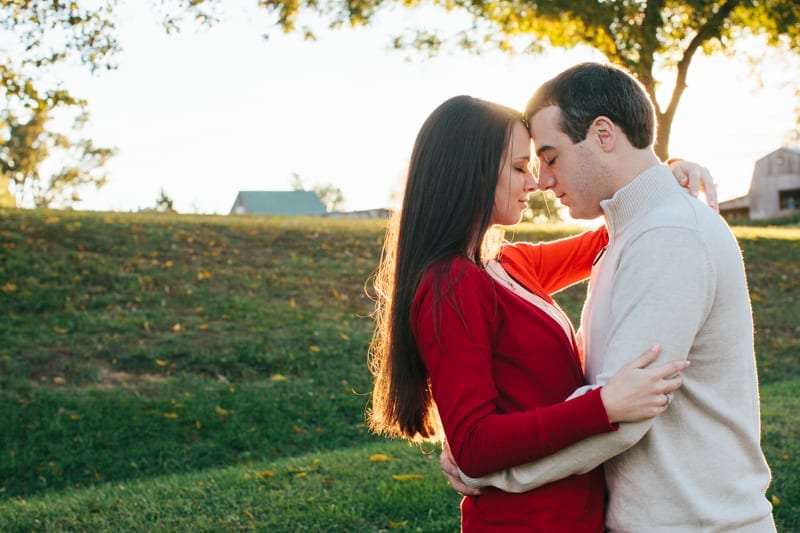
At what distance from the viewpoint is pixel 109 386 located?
30.4ft

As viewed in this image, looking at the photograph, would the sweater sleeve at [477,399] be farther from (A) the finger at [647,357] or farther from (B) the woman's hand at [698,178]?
(B) the woman's hand at [698,178]

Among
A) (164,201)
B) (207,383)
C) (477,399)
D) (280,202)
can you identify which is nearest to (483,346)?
(477,399)

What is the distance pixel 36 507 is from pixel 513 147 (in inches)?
187

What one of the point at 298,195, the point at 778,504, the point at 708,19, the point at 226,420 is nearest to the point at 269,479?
the point at 226,420

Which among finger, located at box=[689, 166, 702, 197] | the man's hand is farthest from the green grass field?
finger, located at box=[689, 166, 702, 197]

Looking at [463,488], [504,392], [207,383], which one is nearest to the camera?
[504,392]

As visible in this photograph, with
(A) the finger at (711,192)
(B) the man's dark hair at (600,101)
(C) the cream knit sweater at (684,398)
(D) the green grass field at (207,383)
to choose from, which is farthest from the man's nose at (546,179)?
(D) the green grass field at (207,383)

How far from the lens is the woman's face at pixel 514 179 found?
8.79 feet

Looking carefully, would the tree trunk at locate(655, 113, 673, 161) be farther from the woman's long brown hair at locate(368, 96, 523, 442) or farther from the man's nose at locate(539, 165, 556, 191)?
the woman's long brown hair at locate(368, 96, 523, 442)

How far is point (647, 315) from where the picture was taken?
227 centimetres

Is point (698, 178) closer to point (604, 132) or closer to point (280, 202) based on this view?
point (604, 132)

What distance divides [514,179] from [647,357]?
0.73 m

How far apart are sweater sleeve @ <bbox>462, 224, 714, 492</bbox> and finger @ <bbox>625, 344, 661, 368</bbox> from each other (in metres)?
0.01

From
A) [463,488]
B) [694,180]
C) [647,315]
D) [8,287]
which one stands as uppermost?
[694,180]
